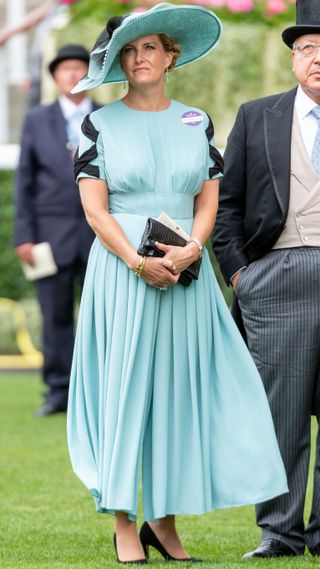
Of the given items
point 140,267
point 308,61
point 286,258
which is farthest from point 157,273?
point 308,61

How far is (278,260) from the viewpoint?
636 centimetres

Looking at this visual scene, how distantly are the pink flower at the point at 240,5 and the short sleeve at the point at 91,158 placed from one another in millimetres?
8529

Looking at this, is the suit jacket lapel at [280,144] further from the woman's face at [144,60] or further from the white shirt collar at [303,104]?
the woman's face at [144,60]

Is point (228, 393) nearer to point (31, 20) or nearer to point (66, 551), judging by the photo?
point (66, 551)

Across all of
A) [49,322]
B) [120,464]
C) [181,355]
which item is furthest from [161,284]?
[49,322]

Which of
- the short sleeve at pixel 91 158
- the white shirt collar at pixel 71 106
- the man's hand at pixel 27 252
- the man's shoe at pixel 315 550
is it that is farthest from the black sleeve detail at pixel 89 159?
the white shirt collar at pixel 71 106

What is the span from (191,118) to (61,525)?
78.2 inches

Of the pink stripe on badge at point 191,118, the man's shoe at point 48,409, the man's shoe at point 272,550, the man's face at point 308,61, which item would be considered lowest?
the man's shoe at point 48,409

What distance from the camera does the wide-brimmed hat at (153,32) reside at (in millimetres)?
6008

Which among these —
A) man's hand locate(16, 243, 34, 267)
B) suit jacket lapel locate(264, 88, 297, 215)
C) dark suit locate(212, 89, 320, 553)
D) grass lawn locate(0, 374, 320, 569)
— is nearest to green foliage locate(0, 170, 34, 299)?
man's hand locate(16, 243, 34, 267)

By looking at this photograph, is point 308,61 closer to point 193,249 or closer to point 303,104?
point 303,104

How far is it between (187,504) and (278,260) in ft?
3.40

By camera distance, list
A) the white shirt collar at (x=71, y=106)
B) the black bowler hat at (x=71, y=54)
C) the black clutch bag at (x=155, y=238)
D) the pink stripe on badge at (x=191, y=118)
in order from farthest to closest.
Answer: the white shirt collar at (x=71, y=106), the black bowler hat at (x=71, y=54), the pink stripe on badge at (x=191, y=118), the black clutch bag at (x=155, y=238)

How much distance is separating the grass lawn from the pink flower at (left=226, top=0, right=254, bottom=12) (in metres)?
5.79
